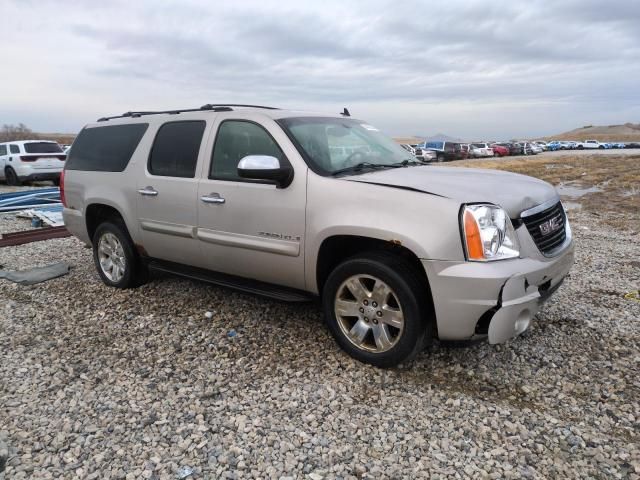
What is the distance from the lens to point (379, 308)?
133 inches

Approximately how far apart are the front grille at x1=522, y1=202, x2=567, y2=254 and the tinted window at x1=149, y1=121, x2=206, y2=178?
9.01ft

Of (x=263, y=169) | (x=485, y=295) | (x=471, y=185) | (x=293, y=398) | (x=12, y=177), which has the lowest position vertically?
(x=293, y=398)

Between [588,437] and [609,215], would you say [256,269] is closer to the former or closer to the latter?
[588,437]

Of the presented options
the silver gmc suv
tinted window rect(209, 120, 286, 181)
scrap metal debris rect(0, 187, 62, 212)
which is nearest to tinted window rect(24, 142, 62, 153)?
scrap metal debris rect(0, 187, 62, 212)

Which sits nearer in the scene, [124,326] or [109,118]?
[124,326]

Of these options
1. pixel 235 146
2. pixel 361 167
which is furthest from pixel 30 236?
pixel 361 167

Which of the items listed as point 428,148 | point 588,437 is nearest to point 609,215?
point 588,437

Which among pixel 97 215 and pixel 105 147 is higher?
pixel 105 147

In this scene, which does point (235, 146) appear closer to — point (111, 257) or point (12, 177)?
point (111, 257)

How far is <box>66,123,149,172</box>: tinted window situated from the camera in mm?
4977

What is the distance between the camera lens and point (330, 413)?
300 cm

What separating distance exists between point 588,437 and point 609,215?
899 cm

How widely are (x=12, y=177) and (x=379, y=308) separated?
17.1 meters

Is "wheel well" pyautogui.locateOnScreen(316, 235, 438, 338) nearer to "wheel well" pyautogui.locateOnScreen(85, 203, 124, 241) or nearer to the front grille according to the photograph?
the front grille
